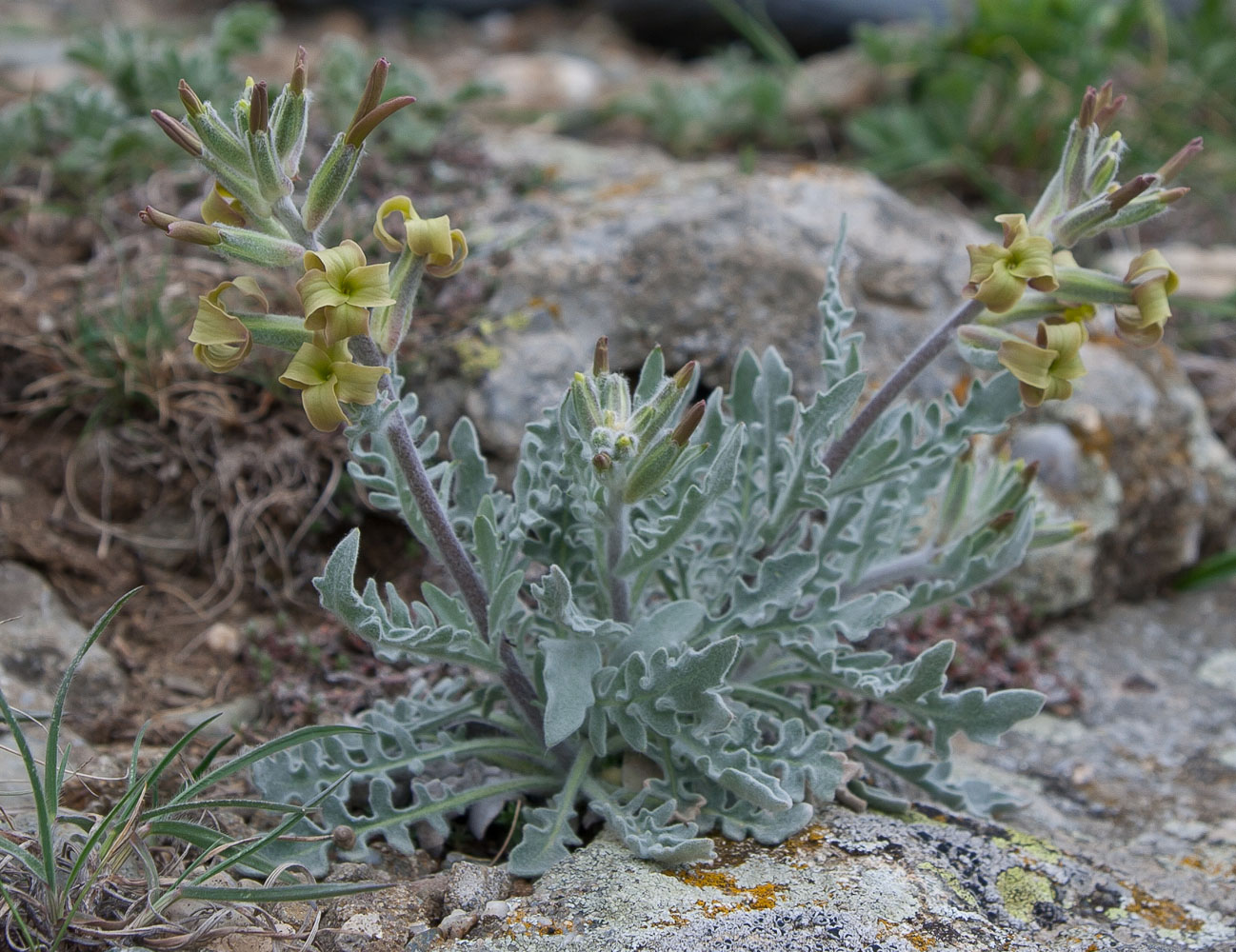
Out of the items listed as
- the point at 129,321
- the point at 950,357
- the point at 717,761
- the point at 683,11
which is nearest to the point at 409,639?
the point at 717,761

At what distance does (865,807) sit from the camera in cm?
260

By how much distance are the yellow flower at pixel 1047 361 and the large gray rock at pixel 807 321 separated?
4.23 ft

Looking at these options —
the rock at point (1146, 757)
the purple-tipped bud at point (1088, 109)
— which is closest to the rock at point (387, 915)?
the rock at point (1146, 757)

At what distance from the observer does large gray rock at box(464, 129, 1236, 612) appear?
3.69 metres

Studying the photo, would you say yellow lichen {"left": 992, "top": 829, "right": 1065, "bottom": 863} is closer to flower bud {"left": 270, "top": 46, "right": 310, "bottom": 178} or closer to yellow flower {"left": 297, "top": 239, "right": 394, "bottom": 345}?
yellow flower {"left": 297, "top": 239, "right": 394, "bottom": 345}

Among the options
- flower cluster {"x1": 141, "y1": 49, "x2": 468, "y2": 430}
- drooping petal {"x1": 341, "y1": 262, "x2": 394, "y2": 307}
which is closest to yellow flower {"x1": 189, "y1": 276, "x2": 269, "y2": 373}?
flower cluster {"x1": 141, "y1": 49, "x2": 468, "y2": 430}

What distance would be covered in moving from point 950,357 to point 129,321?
2.76m

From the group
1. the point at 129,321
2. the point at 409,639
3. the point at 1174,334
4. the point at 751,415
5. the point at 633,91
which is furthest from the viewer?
the point at 633,91

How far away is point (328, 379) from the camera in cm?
204

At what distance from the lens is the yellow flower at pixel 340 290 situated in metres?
1.96

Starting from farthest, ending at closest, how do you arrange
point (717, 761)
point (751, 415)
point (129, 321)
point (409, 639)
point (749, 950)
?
1. point (129, 321)
2. point (751, 415)
3. point (717, 761)
4. point (409, 639)
5. point (749, 950)

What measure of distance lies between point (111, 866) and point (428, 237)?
1.31 m

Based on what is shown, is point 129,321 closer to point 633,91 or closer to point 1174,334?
point 633,91

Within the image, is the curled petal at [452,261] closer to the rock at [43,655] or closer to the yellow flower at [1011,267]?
the yellow flower at [1011,267]
